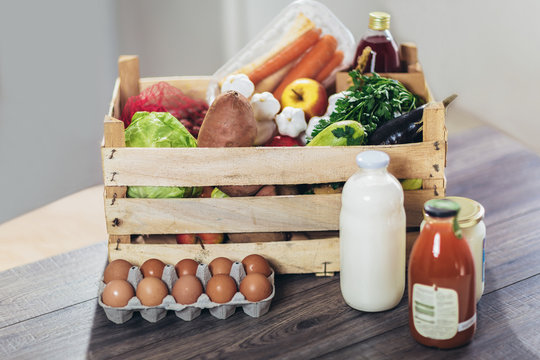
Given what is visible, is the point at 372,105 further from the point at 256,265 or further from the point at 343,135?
the point at 256,265

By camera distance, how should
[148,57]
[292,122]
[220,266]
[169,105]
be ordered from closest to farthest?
[220,266] → [292,122] → [169,105] → [148,57]

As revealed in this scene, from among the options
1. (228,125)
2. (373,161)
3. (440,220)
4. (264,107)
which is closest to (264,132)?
(264,107)

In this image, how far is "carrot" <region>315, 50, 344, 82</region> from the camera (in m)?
1.62

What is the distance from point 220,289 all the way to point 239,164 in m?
0.23

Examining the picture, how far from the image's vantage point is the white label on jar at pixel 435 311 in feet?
3.31

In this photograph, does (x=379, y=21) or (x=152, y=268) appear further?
(x=379, y=21)

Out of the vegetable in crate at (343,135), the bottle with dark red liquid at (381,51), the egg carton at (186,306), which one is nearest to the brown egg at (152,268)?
the egg carton at (186,306)

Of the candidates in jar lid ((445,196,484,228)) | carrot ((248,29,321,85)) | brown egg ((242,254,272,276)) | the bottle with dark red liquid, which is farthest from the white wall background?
jar lid ((445,196,484,228))

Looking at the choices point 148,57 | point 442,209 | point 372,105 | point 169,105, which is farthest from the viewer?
point 148,57

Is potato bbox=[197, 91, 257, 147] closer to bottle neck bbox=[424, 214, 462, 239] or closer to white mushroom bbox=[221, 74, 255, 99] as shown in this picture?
white mushroom bbox=[221, 74, 255, 99]

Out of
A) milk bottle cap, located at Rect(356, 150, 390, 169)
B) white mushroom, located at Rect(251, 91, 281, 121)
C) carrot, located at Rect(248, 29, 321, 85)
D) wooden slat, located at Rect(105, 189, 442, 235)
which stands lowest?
wooden slat, located at Rect(105, 189, 442, 235)

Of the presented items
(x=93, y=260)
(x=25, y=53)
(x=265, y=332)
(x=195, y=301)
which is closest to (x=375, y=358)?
(x=265, y=332)

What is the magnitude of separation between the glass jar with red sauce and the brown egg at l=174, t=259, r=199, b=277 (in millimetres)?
390

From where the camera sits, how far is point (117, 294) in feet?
3.72
